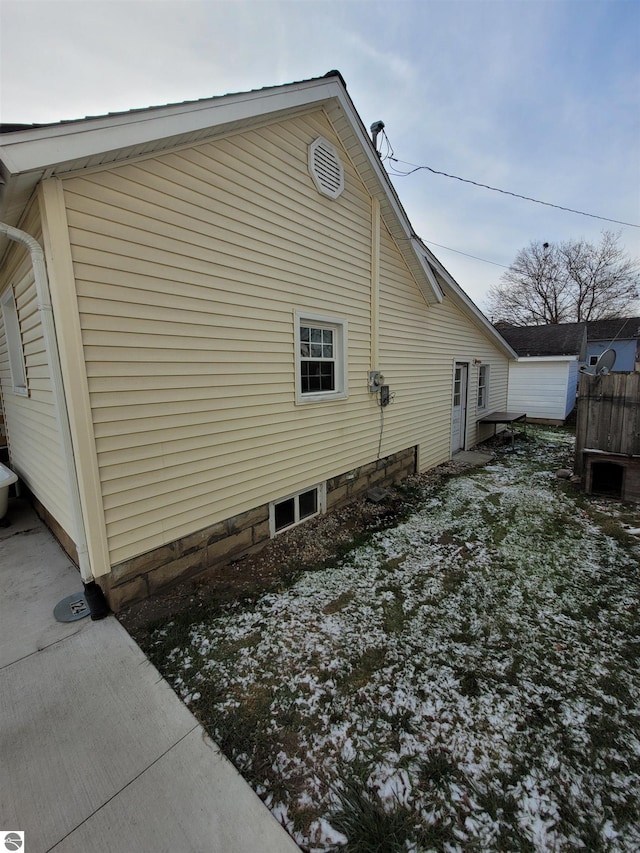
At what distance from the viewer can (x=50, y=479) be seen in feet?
11.7

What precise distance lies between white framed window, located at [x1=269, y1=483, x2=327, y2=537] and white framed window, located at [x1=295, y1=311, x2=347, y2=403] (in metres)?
1.29

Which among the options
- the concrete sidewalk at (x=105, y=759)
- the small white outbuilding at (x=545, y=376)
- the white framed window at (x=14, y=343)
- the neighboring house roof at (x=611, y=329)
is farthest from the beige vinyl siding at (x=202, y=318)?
the neighboring house roof at (x=611, y=329)

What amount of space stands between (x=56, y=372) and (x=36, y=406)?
1628 mm

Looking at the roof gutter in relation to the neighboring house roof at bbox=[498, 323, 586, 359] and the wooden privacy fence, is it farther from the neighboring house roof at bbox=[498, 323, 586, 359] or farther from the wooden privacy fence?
the neighboring house roof at bbox=[498, 323, 586, 359]

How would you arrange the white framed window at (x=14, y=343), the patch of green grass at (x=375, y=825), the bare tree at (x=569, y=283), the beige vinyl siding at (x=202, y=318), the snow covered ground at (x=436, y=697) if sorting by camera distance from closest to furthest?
the patch of green grass at (x=375, y=825) < the snow covered ground at (x=436, y=697) < the beige vinyl siding at (x=202, y=318) < the white framed window at (x=14, y=343) < the bare tree at (x=569, y=283)

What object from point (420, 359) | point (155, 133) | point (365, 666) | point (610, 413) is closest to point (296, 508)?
point (365, 666)

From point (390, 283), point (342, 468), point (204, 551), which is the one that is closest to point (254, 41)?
point (390, 283)

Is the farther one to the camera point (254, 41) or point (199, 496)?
point (254, 41)

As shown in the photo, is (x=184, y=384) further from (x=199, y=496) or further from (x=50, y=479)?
(x=50, y=479)

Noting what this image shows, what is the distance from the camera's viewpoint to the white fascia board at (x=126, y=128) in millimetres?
1978

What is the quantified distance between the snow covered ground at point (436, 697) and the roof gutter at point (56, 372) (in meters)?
0.91

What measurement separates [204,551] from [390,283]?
503 cm

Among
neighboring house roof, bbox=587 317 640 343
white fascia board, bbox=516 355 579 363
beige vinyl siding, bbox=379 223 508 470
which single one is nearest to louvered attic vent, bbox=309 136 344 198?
beige vinyl siding, bbox=379 223 508 470

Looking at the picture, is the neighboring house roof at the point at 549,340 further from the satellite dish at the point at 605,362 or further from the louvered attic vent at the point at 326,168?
the louvered attic vent at the point at 326,168
